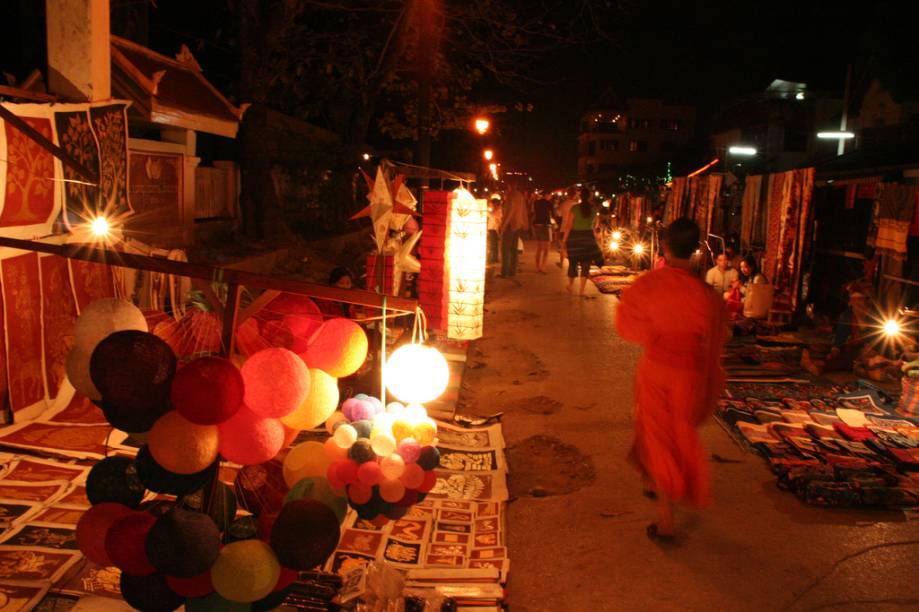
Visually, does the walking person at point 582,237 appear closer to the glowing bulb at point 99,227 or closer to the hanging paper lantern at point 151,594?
the glowing bulb at point 99,227

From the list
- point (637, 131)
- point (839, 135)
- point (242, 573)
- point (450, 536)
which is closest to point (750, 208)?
point (450, 536)

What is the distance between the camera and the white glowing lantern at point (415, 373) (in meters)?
3.87

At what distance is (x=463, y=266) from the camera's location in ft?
26.5

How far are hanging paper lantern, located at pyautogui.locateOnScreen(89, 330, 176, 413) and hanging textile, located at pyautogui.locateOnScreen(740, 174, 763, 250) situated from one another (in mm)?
12637

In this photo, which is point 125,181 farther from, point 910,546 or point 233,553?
point 910,546

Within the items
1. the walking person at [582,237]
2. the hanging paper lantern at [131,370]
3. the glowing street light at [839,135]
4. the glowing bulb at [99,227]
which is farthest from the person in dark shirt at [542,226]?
the hanging paper lantern at [131,370]

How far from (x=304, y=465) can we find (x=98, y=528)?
87 centimetres

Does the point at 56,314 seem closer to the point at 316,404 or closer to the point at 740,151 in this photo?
the point at 316,404

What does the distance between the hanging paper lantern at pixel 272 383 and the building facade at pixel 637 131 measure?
71839 mm

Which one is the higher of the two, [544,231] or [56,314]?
[544,231]

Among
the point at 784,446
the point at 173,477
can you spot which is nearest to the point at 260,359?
the point at 173,477

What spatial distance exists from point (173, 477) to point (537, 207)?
1771 centimetres

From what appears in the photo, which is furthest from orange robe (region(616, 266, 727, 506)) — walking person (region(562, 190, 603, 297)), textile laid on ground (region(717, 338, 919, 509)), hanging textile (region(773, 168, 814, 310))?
walking person (region(562, 190, 603, 297))

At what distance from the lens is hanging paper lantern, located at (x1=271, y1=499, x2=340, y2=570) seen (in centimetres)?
292
